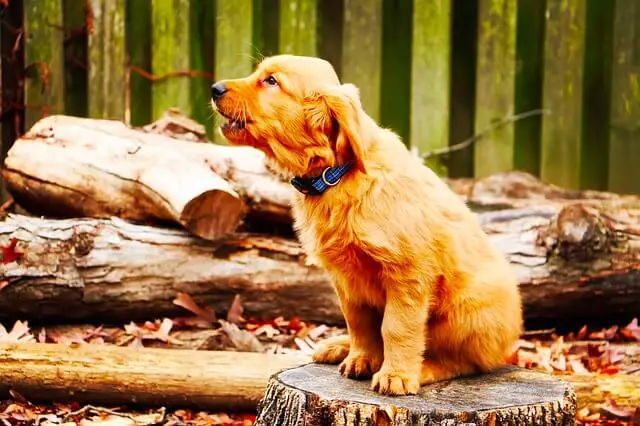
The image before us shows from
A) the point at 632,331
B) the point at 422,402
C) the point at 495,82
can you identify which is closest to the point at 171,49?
the point at 495,82

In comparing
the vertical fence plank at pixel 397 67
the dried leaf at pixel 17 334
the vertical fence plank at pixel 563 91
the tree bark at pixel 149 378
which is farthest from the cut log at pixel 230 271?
the vertical fence plank at pixel 397 67

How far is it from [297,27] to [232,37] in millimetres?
520

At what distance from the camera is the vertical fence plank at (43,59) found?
7.08 metres

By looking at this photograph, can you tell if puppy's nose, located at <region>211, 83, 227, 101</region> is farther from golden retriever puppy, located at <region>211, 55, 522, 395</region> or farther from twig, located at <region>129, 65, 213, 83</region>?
twig, located at <region>129, 65, 213, 83</region>

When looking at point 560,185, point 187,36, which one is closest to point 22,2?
point 187,36

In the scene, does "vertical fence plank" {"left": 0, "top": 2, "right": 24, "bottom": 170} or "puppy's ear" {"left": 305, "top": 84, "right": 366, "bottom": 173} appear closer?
"puppy's ear" {"left": 305, "top": 84, "right": 366, "bottom": 173}

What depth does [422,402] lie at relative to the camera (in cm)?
347

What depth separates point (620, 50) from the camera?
23.2 ft

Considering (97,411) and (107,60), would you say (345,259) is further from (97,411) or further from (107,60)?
(107,60)

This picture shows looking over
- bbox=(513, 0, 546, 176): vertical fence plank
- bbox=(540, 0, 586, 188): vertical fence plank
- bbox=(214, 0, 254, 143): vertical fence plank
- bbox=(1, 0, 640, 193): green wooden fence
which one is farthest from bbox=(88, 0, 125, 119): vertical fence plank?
bbox=(540, 0, 586, 188): vertical fence plank

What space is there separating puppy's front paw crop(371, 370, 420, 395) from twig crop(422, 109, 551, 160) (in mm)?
3837

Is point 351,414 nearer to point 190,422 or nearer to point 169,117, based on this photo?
point 190,422

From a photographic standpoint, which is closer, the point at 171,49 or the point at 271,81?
the point at 271,81

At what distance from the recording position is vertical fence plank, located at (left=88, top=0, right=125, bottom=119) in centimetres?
711
